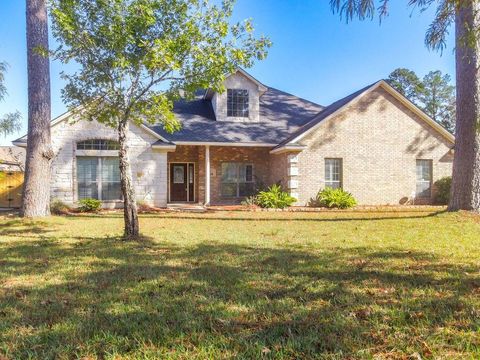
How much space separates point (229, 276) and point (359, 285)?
1657mm

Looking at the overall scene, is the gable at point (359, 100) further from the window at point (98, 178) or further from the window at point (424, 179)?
the window at point (98, 178)

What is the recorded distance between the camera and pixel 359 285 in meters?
4.70

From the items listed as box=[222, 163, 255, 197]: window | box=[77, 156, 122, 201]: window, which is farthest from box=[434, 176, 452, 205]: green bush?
box=[77, 156, 122, 201]: window

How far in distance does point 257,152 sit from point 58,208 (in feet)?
32.0

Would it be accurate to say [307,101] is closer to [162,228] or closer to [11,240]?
[162,228]

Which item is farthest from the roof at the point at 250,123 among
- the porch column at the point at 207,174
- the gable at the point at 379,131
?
the gable at the point at 379,131

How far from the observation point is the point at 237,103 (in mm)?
20609

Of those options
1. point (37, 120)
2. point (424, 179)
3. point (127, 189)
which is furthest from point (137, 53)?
point (424, 179)

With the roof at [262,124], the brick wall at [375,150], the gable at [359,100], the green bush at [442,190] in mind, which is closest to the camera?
the gable at [359,100]

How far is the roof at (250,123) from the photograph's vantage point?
738 inches

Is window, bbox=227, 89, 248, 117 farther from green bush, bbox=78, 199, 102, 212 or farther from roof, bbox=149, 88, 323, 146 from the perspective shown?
green bush, bbox=78, 199, 102, 212

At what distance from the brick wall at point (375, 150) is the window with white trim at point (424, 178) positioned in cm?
27

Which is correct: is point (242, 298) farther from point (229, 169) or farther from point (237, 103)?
point (237, 103)

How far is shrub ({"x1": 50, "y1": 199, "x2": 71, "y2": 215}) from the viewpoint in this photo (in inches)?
612
